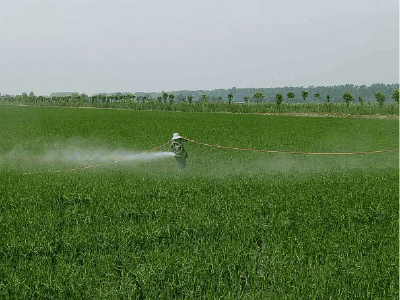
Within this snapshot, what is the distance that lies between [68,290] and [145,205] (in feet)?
9.32

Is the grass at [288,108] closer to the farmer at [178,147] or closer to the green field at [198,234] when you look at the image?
the green field at [198,234]

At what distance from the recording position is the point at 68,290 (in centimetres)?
378

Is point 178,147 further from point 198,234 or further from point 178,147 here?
point 198,234

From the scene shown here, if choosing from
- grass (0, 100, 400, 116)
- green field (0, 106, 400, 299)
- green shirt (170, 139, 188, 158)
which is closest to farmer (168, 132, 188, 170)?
green shirt (170, 139, 188, 158)

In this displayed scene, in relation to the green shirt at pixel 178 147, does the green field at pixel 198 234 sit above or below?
below

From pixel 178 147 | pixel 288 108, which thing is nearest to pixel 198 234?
pixel 178 147

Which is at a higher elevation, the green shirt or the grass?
the grass

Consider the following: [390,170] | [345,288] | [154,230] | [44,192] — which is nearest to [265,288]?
[345,288]

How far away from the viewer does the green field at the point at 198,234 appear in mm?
3896

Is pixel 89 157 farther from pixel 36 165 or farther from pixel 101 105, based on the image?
pixel 101 105

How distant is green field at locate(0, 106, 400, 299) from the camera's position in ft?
12.8

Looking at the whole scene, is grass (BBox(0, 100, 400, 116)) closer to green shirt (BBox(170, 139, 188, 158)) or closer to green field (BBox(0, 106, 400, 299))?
green field (BBox(0, 106, 400, 299))

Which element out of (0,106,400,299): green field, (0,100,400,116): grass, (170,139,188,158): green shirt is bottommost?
(0,106,400,299): green field

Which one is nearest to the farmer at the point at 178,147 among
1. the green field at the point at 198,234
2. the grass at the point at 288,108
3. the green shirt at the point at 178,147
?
the green shirt at the point at 178,147
